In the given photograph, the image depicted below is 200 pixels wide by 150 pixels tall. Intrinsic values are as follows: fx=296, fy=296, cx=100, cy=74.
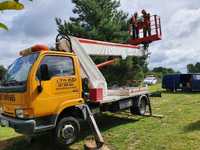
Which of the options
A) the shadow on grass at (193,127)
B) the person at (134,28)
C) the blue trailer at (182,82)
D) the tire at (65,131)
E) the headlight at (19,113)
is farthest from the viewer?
the blue trailer at (182,82)

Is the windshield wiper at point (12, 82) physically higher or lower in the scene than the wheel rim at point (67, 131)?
higher

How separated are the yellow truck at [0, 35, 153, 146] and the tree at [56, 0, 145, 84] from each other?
1487 centimetres

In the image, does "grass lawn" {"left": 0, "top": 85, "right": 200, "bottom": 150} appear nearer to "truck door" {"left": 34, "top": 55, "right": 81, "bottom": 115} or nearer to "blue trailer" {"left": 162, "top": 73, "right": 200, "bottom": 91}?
"truck door" {"left": 34, "top": 55, "right": 81, "bottom": 115}

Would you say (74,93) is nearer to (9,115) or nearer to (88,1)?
(9,115)

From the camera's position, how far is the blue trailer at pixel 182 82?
81.0 ft

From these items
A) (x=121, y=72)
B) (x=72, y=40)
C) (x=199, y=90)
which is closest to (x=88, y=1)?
(x=121, y=72)

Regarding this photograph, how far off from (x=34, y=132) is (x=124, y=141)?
268 centimetres

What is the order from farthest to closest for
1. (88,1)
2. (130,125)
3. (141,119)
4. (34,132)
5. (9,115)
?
(88,1)
(141,119)
(130,125)
(9,115)
(34,132)

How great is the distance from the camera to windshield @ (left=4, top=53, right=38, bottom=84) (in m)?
7.15

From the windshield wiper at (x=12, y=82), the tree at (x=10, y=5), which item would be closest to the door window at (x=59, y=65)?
the windshield wiper at (x=12, y=82)

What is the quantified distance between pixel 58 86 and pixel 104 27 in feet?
59.6

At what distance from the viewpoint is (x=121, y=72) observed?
25500 mm

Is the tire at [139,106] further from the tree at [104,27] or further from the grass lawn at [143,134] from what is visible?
the tree at [104,27]

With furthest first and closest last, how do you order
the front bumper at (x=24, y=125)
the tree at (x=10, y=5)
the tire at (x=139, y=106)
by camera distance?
the tire at (x=139, y=106), the front bumper at (x=24, y=125), the tree at (x=10, y=5)
